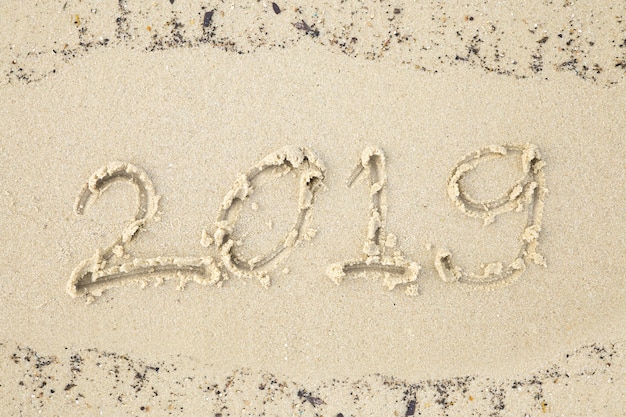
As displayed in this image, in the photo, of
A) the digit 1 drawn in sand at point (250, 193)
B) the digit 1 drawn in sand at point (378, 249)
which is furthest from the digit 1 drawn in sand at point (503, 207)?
the digit 1 drawn in sand at point (250, 193)

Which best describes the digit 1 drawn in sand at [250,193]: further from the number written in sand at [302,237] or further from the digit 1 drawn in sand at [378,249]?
the digit 1 drawn in sand at [378,249]

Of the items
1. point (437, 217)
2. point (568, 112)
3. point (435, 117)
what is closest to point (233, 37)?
point (435, 117)

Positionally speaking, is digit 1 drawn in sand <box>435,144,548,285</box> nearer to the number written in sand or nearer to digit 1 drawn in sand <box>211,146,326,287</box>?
the number written in sand

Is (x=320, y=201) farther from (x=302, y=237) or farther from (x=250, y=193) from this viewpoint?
(x=250, y=193)

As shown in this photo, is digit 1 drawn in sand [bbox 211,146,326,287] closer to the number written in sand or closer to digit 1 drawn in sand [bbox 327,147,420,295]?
the number written in sand

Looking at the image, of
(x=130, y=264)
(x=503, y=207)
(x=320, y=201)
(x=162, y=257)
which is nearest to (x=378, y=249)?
(x=320, y=201)

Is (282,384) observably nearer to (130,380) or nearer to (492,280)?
(130,380)

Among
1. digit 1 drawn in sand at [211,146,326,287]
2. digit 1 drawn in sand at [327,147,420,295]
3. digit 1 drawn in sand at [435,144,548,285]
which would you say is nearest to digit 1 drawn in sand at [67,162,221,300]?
digit 1 drawn in sand at [211,146,326,287]

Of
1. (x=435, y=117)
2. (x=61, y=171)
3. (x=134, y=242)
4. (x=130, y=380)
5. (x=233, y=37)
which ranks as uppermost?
(x=233, y=37)
